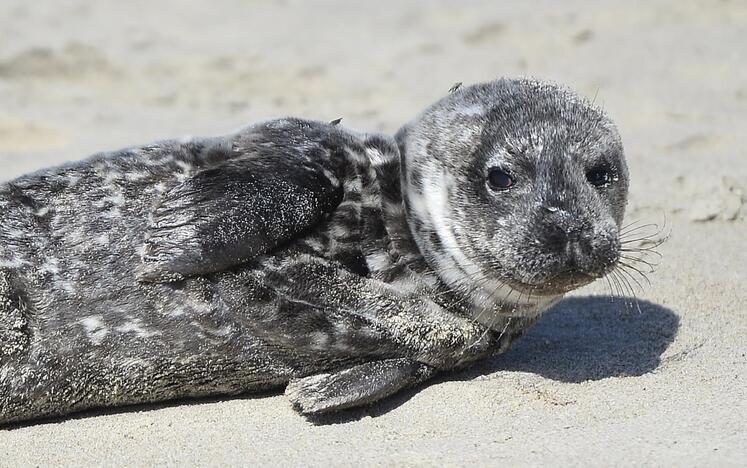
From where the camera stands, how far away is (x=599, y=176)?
3949mm

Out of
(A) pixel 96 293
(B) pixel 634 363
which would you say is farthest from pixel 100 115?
(B) pixel 634 363

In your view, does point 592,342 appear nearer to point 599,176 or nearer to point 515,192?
point 599,176

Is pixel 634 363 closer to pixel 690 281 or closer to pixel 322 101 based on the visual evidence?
pixel 690 281

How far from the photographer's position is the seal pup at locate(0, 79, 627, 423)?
12.3ft

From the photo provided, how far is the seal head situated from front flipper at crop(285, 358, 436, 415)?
1.24ft

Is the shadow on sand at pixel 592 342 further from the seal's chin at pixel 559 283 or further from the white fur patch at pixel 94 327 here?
the white fur patch at pixel 94 327

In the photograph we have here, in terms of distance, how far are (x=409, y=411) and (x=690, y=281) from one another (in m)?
1.82

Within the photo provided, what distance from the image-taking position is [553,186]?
12.5 ft

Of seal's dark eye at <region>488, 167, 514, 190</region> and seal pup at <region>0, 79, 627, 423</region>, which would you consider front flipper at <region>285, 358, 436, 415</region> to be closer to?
seal pup at <region>0, 79, 627, 423</region>

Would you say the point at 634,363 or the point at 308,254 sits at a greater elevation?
the point at 308,254

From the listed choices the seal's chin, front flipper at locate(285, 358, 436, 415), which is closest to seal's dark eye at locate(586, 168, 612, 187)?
the seal's chin

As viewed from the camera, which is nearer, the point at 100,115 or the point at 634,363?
the point at 634,363

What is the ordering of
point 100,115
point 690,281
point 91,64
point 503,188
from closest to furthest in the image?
point 503,188 → point 690,281 → point 100,115 → point 91,64

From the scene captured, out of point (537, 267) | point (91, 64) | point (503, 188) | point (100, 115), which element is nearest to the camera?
point (537, 267)
